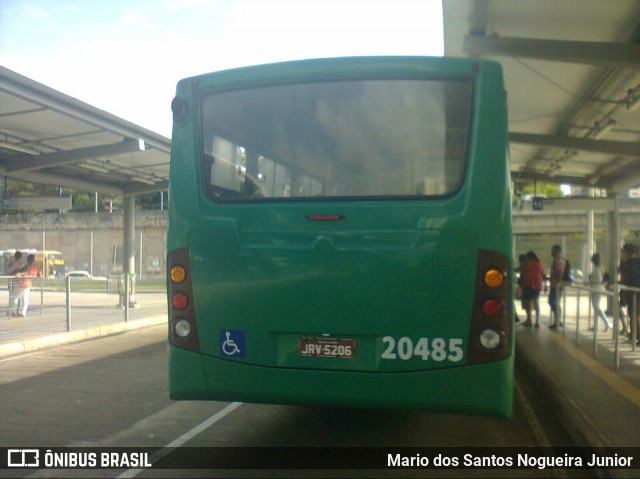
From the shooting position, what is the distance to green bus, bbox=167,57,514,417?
4914 millimetres

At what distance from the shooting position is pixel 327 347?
5.11 meters

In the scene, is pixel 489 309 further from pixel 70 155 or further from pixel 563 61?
pixel 70 155

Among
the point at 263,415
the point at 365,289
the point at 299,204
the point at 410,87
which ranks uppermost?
the point at 410,87

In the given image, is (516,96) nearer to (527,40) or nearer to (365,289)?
(527,40)

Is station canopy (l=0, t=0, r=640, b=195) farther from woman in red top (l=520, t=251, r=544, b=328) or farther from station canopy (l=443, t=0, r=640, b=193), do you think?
woman in red top (l=520, t=251, r=544, b=328)

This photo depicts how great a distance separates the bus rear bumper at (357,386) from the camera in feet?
16.0

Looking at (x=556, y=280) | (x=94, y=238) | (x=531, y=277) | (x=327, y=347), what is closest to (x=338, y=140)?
(x=327, y=347)

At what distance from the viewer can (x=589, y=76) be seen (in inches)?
433

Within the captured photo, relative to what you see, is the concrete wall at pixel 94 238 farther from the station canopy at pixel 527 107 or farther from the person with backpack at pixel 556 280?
the person with backpack at pixel 556 280

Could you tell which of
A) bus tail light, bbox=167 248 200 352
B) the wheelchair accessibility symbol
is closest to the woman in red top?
the wheelchair accessibility symbol

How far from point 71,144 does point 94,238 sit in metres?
30.0

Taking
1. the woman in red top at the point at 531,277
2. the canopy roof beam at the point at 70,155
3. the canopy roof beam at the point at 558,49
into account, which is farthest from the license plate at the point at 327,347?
the woman in red top at the point at 531,277

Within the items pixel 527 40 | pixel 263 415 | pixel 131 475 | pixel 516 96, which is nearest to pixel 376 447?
pixel 263 415

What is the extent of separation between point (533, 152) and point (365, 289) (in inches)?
534
